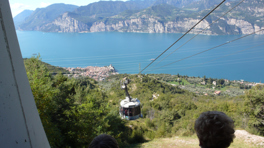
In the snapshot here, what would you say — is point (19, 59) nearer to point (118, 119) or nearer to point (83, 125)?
point (83, 125)

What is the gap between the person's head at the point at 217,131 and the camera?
2.79 feet

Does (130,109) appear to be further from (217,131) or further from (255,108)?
(255,108)

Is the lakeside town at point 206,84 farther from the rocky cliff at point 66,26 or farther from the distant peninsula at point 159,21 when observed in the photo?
the rocky cliff at point 66,26

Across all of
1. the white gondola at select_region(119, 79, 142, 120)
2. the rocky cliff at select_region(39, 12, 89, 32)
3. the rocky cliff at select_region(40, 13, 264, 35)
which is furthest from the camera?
the rocky cliff at select_region(39, 12, 89, 32)

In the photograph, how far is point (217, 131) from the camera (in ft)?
2.81

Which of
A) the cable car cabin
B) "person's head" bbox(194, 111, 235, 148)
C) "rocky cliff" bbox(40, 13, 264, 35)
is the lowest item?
the cable car cabin

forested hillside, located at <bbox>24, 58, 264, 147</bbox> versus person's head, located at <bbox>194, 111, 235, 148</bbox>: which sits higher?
person's head, located at <bbox>194, 111, 235, 148</bbox>

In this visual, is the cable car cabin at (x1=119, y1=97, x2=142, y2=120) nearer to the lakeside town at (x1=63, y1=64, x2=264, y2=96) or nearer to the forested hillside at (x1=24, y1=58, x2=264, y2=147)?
the forested hillside at (x1=24, y1=58, x2=264, y2=147)

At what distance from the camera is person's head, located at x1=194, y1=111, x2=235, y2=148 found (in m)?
0.85

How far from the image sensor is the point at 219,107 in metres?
13.9

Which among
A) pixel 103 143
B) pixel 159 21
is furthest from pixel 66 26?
pixel 103 143

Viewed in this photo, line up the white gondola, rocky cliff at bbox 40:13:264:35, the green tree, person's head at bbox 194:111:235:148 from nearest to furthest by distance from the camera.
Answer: person's head at bbox 194:111:235:148, the white gondola, the green tree, rocky cliff at bbox 40:13:264:35

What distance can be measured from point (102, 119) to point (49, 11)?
→ 19785 centimetres

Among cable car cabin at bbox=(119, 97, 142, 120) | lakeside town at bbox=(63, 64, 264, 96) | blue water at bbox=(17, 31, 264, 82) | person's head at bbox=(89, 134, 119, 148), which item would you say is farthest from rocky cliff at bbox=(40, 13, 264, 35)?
person's head at bbox=(89, 134, 119, 148)
